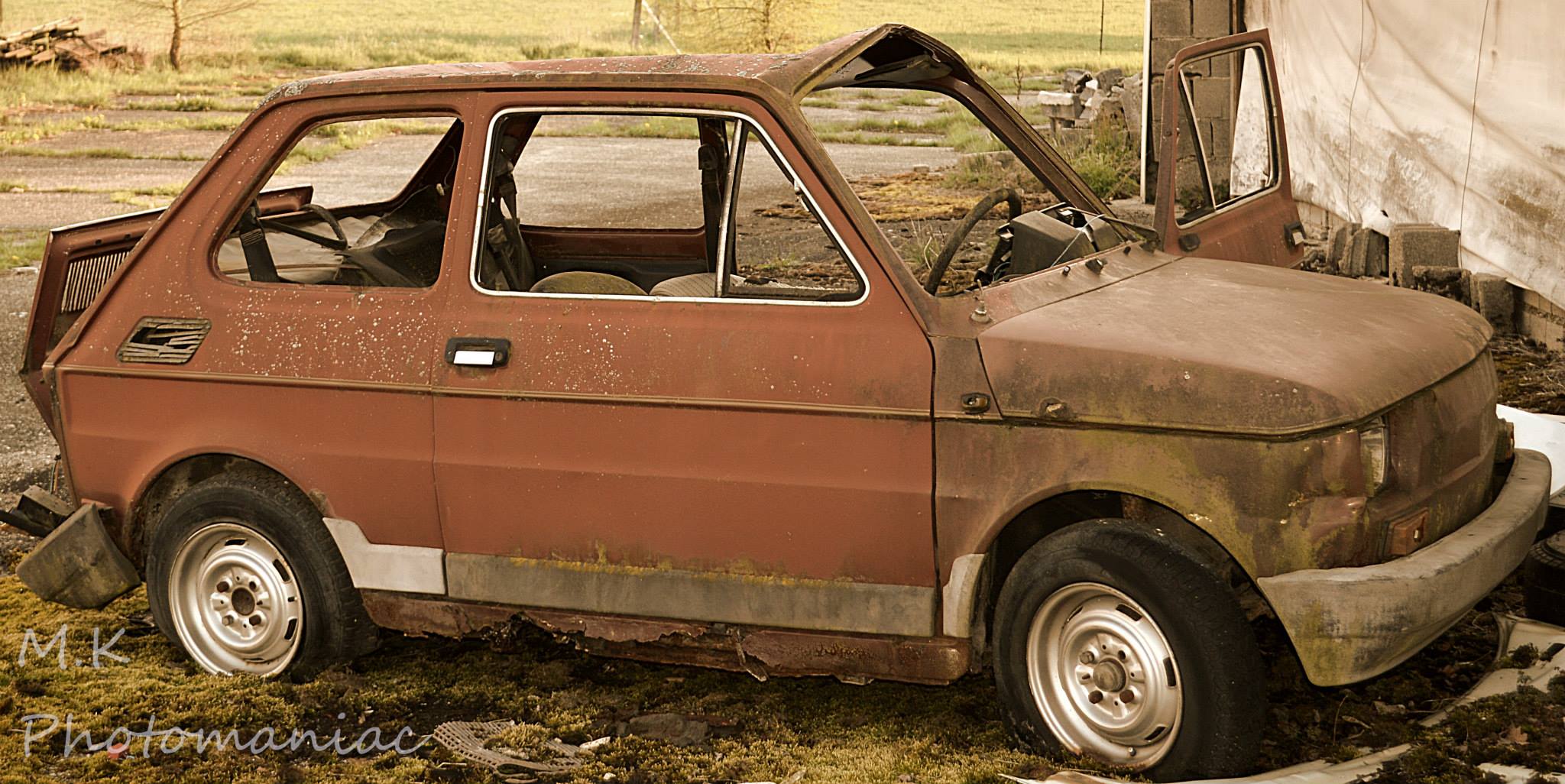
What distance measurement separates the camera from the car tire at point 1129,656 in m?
3.44

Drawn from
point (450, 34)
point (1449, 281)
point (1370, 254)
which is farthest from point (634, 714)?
point (450, 34)

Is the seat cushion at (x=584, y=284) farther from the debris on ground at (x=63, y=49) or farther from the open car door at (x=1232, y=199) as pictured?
the debris on ground at (x=63, y=49)

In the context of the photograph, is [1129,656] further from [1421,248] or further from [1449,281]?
[1421,248]

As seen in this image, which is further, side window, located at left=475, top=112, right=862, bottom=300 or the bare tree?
the bare tree

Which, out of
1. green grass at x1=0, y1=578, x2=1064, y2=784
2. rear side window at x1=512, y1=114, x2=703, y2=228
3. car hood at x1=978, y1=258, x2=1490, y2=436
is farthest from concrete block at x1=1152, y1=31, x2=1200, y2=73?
green grass at x1=0, y1=578, x2=1064, y2=784

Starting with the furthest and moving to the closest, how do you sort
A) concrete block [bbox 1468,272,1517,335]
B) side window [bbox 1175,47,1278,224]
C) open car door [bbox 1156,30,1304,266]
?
side window [bbox 1175,47,1278,224]
concrete block [bbox 1468,272,1517,335]
open car door [bbox 1156,30,1304,266]

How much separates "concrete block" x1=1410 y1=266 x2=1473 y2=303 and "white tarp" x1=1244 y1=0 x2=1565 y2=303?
0.41ft

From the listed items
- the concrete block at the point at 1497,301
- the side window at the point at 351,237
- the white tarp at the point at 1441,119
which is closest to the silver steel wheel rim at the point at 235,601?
the side window at the point at 351,237

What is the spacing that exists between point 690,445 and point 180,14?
40736mm

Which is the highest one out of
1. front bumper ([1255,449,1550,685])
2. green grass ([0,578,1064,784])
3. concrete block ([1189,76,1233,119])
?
concrete block ([1189,76,1233,119])

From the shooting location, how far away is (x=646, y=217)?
1476 centimetres

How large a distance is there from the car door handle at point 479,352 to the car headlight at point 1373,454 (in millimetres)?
2114

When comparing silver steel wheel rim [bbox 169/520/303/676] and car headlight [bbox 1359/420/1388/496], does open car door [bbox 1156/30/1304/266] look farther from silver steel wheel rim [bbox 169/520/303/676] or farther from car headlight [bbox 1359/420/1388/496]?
silver steel wheel rim [bbox 169/520/303/676]

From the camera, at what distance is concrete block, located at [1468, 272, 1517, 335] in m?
8.10
